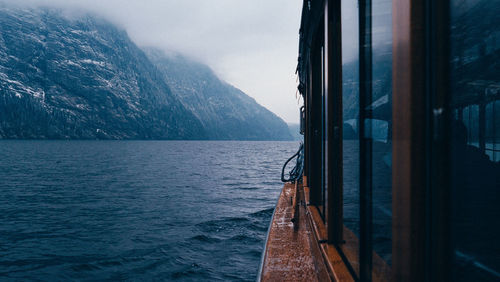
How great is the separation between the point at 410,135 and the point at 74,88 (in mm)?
177352

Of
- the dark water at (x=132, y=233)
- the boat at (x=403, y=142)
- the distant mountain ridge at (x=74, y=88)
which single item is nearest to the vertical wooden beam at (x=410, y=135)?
the boat at (x=403, y=142)

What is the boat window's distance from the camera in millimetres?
1484

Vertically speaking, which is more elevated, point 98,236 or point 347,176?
point 347,176

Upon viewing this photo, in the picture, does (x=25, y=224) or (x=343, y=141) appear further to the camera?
(x=25, y=224)

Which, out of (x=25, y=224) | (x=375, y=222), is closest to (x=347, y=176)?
(x=375, y=222)

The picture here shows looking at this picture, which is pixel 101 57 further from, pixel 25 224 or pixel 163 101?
pixel 25 224

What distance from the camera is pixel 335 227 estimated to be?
8.99 ft

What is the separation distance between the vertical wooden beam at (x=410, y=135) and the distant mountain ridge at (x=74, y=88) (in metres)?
158

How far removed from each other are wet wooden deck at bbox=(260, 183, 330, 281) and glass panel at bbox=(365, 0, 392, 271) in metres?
0.91

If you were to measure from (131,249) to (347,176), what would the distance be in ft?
24.4

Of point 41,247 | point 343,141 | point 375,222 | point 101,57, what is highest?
point 101,57

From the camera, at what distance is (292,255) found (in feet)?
10.5

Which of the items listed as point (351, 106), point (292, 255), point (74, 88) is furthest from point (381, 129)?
point (74, 88)

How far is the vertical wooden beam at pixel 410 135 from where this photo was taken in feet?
3.54
